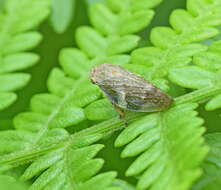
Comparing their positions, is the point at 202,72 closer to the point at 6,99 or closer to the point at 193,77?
the point at 193,77

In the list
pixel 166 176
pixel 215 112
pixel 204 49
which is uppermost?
pixel 204 49

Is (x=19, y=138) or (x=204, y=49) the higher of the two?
(x=204, y=49)

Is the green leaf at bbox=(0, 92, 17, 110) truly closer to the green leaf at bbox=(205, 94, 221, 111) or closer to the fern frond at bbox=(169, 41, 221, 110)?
the fern frond at bbox=(169, 41, 221, 110)

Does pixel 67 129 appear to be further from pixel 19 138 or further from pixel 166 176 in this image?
pixel 166 176

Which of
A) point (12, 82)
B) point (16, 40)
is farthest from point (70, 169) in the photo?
point (16, 40)

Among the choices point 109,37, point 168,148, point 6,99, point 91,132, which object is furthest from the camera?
point 109,37

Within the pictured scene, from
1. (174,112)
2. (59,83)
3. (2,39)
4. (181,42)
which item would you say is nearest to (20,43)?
(2,39)
